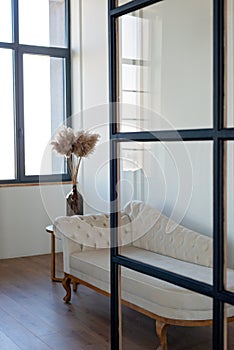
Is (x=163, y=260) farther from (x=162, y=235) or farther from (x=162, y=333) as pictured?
(x=162, y=333)

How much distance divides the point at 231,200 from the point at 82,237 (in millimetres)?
2511

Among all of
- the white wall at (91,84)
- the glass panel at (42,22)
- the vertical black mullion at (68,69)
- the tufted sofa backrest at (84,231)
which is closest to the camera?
the tufted sofa backrest at (84,231)

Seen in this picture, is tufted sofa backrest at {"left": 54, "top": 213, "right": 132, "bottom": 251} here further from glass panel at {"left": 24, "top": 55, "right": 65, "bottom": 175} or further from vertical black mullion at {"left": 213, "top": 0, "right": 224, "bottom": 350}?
vertical black mullion at {"left": 213, "top": 0, "right": 224, "bottom": 350}

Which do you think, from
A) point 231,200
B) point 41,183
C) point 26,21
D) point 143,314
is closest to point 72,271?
point 143,314

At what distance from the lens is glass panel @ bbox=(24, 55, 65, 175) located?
→ 576 centimetres

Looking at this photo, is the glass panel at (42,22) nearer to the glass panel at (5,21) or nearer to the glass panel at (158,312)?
the glass panel at (5,21)

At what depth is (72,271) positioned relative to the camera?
384 cm

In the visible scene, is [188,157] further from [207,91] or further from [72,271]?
[72,271]

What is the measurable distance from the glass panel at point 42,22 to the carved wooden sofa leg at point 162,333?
13.2 ft

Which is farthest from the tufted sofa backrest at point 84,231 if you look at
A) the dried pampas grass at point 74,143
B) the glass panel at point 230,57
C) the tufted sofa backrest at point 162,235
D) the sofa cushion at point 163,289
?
the glass panel at point 230,57

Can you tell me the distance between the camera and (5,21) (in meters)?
5.59

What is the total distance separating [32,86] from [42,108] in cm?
28

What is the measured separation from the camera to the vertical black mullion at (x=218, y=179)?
1.47 meters

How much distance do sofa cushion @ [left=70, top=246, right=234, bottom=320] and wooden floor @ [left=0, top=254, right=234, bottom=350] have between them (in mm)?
89
